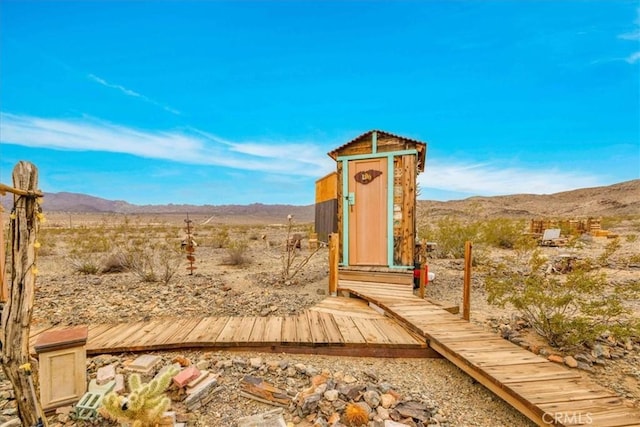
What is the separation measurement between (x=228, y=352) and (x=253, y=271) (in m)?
5.85

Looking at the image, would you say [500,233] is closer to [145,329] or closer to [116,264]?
[145,329]

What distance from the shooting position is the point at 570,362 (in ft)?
12.5

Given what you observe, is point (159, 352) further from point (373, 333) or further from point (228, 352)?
point (373, 333)

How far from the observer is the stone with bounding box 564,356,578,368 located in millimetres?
3776

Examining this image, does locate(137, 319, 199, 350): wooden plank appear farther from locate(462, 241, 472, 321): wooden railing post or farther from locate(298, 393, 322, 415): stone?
locate(462, 241, 472, 321): wooden railing post

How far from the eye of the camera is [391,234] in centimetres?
662

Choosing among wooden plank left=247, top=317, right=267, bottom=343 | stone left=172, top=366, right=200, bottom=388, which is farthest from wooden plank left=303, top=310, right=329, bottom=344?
stone left=172, top=366, right=200, bottom=388

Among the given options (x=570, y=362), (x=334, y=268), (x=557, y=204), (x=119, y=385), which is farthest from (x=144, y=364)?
(x=557, y=204)

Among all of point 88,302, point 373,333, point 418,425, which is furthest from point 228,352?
point 88,302

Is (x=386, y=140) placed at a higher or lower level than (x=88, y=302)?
higher

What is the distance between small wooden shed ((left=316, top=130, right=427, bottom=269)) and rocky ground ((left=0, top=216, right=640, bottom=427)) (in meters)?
1.40

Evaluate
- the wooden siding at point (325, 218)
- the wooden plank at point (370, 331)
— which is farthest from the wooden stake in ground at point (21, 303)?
the wooden siding at point (325, 218)

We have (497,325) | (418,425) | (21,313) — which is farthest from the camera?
(497,325)

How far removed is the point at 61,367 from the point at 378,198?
557 centimetres
